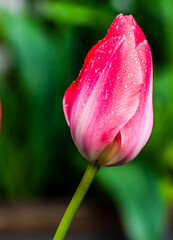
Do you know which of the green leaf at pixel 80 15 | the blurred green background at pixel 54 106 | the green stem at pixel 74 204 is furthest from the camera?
the green leaf at pixel 80 15

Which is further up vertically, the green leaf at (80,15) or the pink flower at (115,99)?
the pink flower at (115,99)

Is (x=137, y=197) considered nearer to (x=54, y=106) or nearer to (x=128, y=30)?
(x=54, y=106)

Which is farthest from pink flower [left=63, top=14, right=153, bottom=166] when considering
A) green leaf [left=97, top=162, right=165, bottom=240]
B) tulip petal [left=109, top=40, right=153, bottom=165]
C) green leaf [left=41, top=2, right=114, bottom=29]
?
green leaf [left=41, top=2, right=114, bottom=29]

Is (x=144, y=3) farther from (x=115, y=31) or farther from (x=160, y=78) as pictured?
(x=115, y=31)

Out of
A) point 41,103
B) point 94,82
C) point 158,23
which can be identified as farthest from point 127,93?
point 158,23

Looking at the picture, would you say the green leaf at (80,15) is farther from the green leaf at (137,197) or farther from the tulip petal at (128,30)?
the tulip petal at (128,30)

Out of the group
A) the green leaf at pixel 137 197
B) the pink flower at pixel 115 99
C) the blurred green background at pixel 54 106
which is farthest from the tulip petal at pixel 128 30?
the blurred green background at pixel 54 106

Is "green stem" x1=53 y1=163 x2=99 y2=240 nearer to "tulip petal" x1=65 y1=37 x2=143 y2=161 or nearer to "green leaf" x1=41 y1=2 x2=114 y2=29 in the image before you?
"tulip petal" x1=65 y1=37 x2=143 y2=161
